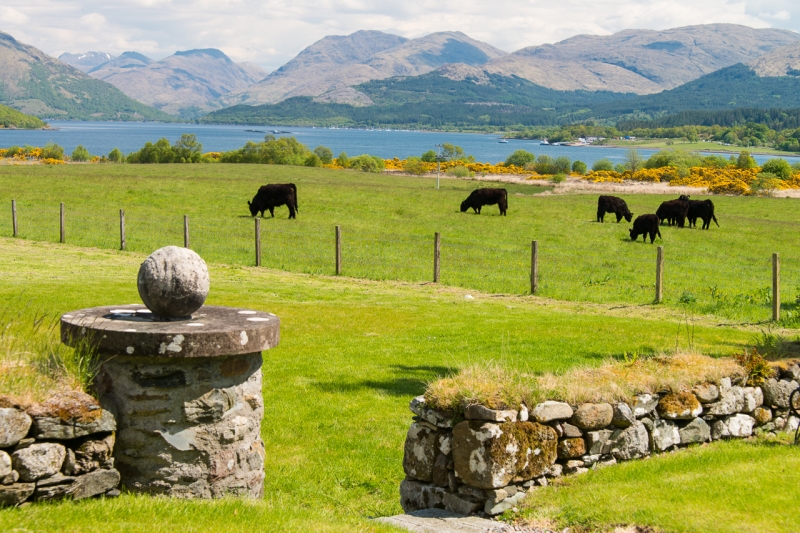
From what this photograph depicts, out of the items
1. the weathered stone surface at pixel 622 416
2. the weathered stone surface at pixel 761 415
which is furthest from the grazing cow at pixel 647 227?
the weathered stone surface at pixel 622 416

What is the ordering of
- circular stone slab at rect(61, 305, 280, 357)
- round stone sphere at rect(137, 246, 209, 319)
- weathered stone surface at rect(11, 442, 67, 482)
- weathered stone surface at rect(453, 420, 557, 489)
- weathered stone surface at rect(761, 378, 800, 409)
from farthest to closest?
1. weathered stone surface at rect(761, 378, 800, 409)
2. round stone sphere at rect(137, 246, 209, 319)
3. weathered stone surface at rect(453, 420, 557, 489)
4. circular stone slab at rect(61, 305, 280, 357)
5. weathered stone surface at rect(11, 442, 67, 482)

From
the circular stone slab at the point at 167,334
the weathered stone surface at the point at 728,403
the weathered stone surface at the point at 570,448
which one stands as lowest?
the weathered stone surface at the point at 570,448

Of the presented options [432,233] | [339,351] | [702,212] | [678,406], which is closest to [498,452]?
[678,406]

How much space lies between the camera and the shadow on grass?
12449mm

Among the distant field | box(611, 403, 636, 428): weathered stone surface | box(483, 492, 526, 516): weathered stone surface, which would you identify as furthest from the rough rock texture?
the distant field

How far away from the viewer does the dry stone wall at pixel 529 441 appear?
772cm

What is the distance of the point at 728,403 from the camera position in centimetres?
938

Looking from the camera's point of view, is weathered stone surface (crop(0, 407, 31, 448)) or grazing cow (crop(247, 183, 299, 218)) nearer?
weathered stone surface (crop(0, 407, 31, 448))

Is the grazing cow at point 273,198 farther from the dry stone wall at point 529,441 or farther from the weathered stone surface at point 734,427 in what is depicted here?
the dry stone wall at point 529,441

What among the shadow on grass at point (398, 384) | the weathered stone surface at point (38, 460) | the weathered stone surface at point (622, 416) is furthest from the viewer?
the shadow on grass at point (398, 384)

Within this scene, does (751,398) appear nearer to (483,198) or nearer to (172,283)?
(172,283)

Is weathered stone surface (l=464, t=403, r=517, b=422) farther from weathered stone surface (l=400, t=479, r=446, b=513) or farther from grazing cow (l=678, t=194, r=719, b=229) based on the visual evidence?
grazing cow (l=678, t=194, r=719, b=229)

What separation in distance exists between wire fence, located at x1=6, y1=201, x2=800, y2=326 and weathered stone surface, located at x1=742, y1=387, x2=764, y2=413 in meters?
→ 11.4

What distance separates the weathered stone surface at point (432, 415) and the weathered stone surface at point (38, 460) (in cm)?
334
